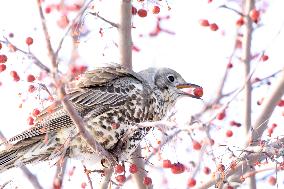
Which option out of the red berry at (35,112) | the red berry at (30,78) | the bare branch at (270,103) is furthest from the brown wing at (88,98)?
the bare branch at (270,103)

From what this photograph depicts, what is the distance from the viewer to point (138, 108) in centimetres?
576

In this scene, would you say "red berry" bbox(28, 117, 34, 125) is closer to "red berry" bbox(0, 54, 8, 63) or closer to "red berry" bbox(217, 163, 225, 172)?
"red berry" bbox(0, 54, 8, 63)

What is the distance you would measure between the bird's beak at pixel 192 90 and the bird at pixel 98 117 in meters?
0.04

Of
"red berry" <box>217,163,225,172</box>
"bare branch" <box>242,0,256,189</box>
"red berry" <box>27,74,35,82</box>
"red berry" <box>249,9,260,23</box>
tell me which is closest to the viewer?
"red berry" <box>217,163,225,172</box>

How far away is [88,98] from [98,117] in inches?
10.7

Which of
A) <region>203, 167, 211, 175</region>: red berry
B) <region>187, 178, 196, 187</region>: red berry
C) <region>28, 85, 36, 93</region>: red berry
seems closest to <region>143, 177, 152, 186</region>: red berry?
<region>203, 167, 211, 175</region>: red berry

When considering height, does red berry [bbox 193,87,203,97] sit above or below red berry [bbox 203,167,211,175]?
above

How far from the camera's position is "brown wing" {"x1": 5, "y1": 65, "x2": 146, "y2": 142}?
5.30 meters

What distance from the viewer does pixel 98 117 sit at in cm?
557

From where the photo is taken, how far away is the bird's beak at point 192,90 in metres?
6.01

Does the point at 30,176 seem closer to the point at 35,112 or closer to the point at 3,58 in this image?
the point at 35,112

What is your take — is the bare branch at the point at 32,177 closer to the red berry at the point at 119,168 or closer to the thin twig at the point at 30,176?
the thin twig at the point at 30,176

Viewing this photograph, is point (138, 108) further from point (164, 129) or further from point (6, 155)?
point (164, 129)

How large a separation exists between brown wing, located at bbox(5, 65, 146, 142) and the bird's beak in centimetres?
64
